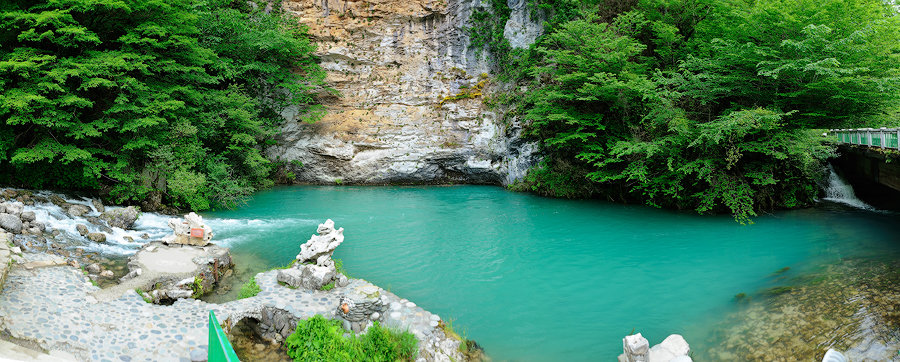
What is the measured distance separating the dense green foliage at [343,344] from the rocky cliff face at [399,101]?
64.6 ft

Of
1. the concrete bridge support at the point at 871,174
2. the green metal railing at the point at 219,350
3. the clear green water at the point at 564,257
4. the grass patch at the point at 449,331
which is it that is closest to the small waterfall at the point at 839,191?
the concrete bridge support at the point at 871,174

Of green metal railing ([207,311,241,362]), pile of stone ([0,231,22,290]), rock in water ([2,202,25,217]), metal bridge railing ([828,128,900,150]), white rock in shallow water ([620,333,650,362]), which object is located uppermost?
metal bridge railing ([828,128,900,150])

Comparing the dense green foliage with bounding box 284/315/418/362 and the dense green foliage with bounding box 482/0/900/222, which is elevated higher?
the dense green foliage with bounding box 482/0/900/222

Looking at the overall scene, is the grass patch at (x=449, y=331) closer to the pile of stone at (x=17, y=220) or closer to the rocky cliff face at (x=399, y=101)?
the pile of stone at (x=17, y=220)

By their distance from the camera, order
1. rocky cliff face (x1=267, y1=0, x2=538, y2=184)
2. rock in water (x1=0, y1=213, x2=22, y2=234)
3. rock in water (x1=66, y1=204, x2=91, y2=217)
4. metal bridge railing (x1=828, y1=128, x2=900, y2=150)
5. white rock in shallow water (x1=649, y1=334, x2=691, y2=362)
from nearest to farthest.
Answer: white rock in shallow water (x1=649, y1=334, x2=691, y2=362), rock in water (x1=0, y1=213, x2=22, y2=234), metal bridge railing (x1=828, y1=128, x2=900, y2=150), rock in water (x1=66, y1=204, x2=91, y2=217), rocky cliff face (x1=267, y1=0, x2=538, y2=184)

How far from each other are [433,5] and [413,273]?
2305cm

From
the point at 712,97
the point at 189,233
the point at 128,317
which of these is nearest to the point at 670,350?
the point at 128,317

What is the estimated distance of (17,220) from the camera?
10156 mm

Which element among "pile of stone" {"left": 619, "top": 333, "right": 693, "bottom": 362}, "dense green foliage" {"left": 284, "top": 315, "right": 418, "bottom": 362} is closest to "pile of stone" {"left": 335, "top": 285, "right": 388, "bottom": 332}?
"dense green foliage" {"left": 284, "top": 315, "right": 418, "bottom": 362}

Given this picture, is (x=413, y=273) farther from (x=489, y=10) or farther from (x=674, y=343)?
(x=489, y=10)

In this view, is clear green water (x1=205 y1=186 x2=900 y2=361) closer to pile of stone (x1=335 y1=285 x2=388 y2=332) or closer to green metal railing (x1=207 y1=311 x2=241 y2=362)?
pile of stone (x1=335 y1=285 x2=388 y2=332)

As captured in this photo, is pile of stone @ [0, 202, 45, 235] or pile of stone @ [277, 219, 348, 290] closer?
pile of stone @ [277, 219, 348, 290]

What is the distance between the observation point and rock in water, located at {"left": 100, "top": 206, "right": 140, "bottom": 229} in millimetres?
12742

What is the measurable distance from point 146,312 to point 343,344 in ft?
11.0
